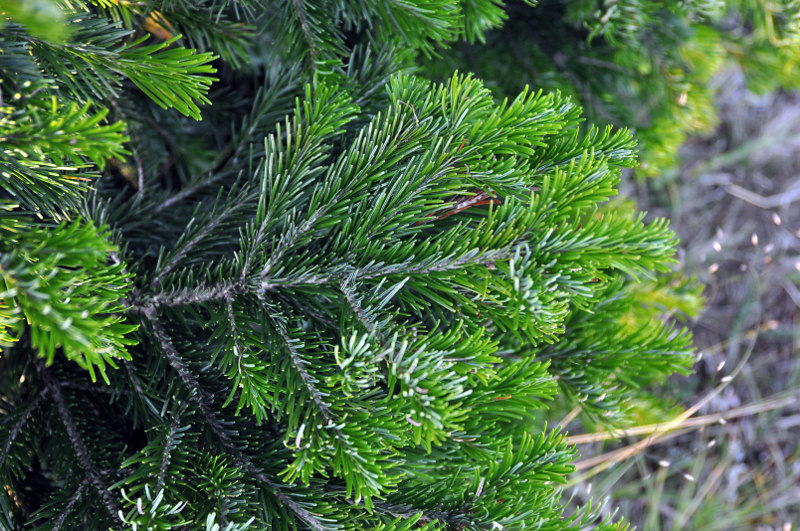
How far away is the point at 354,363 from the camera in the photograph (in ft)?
1.63

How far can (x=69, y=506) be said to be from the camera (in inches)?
24.2

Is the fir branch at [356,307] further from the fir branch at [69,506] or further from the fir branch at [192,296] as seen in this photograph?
the fir branch at [69,506]

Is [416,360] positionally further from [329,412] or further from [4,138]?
[4,138]

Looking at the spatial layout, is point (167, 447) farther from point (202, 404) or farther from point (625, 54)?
point (625, 54)

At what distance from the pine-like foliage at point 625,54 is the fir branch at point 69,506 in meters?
0.80

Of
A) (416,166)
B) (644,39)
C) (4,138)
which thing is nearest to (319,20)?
(416,166)

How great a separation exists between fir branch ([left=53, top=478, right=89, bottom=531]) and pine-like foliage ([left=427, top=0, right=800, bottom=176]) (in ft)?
2.63

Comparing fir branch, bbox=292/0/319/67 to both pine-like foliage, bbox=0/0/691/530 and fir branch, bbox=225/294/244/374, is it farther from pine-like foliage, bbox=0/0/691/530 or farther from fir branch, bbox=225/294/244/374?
fir branch, bbox=225/294/244/374

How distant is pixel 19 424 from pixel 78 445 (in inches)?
3.1

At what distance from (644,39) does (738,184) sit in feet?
3.76

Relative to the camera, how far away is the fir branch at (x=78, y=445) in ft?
2.04

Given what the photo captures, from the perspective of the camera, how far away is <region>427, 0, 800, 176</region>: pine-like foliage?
95 centimetres

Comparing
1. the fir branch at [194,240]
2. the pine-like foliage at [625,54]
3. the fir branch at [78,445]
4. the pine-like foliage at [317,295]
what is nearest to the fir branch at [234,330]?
the pine-like foliage at [317,295]

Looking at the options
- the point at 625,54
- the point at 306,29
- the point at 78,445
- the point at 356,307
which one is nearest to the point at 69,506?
the point at 78,445
